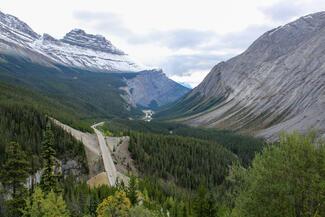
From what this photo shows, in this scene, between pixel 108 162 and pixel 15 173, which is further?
pixel 108 162

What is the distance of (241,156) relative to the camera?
194 m

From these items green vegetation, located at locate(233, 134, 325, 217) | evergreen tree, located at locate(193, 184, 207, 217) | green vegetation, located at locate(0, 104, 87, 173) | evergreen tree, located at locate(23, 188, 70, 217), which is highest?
green vegetation, located at locate(0, 104, 87, 173)

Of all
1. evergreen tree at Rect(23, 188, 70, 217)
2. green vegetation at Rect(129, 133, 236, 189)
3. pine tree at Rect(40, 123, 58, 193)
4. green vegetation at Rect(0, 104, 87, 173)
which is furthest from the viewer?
green vegetation at Rect(129, 133, 236, 189)

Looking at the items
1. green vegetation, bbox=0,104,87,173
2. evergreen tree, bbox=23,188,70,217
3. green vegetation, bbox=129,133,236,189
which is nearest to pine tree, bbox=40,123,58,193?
evergreen tree, bbox=23,188,70,217

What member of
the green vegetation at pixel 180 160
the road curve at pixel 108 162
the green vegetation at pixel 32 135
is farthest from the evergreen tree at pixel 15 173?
the green vegetation at pixel 180 160

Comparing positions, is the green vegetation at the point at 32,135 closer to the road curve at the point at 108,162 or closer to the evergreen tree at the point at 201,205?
the road curve at the point at 108,162

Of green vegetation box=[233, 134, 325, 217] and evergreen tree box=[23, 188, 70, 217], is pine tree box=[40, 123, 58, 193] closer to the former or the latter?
evergreen tree box=[23, 188, 70, 217]

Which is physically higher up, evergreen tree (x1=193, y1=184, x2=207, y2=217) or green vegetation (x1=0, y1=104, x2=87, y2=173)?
green vegetation (x1=0, y1=104, x2=87, y2=173)

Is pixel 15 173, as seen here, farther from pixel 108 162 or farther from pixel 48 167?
pixel 108 162

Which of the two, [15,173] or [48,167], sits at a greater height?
[48,167]

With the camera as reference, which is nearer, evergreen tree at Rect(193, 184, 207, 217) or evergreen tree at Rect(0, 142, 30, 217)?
evergreen tree at Rect(0, 142, 30, 217)

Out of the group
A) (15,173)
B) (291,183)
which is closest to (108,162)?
(15,173)

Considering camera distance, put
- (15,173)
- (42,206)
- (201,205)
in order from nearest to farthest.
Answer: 1. (42,206)
2. (15,173)
3. (201,205)

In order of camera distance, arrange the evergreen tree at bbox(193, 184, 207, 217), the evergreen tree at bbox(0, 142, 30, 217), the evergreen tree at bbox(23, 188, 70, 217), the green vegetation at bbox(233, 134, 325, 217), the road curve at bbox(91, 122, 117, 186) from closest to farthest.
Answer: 1. the green vegetation at bbox(233, 134, 325, 217)
2. the evergreen tree at bbox(23, 188, 70, 217)
3. the evergreen tree at bbox(0, 142, 30, 217)
4. the evergreen tree at bbox(193, 184, 207, 217)
5. the road curve at bbox(91, 122, 117, 186)
